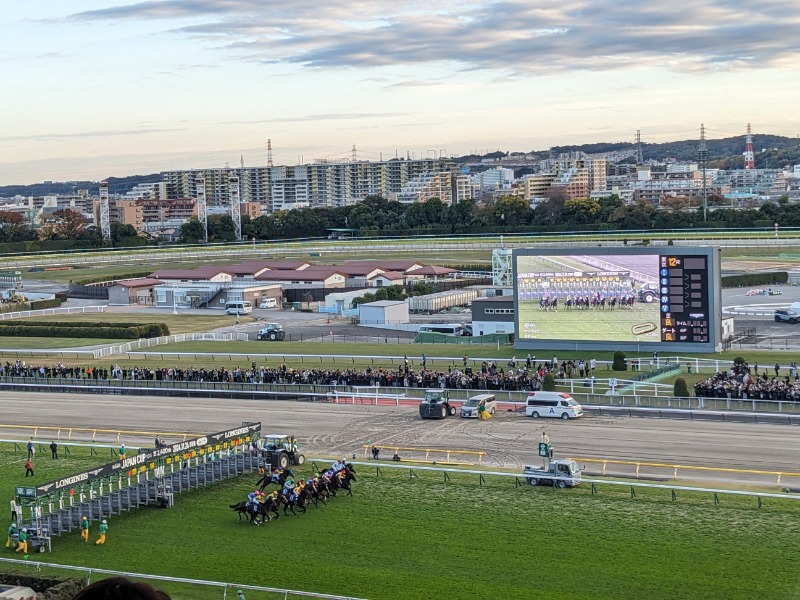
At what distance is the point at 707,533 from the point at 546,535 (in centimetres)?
323

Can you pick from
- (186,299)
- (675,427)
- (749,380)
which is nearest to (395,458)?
(675,427)

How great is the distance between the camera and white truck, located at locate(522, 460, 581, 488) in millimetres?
26781

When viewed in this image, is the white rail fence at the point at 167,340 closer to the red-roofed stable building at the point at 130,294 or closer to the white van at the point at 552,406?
the red-roofed stable building at the point at 130,294

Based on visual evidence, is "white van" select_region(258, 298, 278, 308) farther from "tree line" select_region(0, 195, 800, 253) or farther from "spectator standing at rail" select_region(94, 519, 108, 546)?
"tree line" select_region(0, 195, 800, 253)

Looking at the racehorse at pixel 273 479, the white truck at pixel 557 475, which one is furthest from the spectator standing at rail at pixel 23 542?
the white truck at pixel 557 475

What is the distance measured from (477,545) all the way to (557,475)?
4.93 metres

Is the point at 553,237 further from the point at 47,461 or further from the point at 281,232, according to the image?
the point at 47,461

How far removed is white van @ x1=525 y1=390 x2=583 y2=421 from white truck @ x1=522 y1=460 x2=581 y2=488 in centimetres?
874

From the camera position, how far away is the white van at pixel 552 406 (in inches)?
1420

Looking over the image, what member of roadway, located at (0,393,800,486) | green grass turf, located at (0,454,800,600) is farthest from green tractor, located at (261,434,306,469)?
roadway, located at (0,393,800,486)

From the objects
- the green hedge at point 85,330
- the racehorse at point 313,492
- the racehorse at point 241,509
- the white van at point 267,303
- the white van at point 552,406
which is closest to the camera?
the racehorse at point 241,509

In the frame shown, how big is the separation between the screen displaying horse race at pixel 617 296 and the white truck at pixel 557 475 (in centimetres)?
1901

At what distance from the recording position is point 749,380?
37.0 metres

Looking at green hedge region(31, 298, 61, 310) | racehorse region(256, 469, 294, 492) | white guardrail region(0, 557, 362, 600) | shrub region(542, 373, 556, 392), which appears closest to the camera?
white guardrail region(0, 557, 362, 600)
